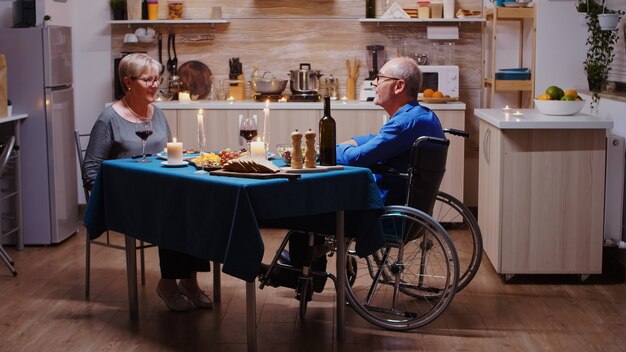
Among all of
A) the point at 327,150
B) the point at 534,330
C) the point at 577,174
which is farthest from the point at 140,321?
the point at 577,174

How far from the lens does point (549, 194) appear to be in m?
4.85

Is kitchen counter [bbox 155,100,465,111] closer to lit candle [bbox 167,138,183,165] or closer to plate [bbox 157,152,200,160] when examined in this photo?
plate [bbox 157,152,200,160]

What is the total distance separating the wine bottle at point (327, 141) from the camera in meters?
3.81

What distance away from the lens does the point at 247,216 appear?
336cm

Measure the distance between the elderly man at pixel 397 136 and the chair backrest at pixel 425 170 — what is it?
0.13 meters

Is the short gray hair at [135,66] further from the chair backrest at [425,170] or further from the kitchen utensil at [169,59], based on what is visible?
the kitchen utensil at [169,59]

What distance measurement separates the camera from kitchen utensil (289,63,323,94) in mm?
6652

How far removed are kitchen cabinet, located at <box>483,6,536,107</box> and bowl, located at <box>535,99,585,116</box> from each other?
41.8 inches

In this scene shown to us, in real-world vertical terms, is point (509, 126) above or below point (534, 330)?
above

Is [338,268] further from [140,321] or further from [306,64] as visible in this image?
[306,64]

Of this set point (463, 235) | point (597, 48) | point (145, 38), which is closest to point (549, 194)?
point (597, 48)

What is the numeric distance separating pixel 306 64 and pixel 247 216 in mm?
3585

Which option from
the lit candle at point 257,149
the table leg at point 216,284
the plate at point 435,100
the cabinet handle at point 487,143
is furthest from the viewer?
the plate at point 435,100

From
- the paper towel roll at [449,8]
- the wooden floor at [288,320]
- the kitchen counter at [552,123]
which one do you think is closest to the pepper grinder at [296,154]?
the wooden floor at [288,320]
